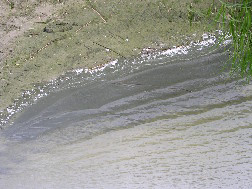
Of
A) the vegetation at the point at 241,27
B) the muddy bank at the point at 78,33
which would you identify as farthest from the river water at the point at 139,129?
the vegetation at the point at 241,27

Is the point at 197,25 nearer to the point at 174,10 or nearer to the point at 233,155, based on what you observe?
the point at 174,10

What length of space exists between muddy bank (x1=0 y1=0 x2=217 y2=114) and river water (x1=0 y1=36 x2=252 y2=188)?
5.3 inches

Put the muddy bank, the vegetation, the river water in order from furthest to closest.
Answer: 1. the muddy bank
2. the river water
3. the vegetation

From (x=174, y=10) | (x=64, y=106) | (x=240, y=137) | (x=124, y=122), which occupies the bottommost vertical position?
(x=240, y=137)

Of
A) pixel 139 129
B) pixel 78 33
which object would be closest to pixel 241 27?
pixel 139 129

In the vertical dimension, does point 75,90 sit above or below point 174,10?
below

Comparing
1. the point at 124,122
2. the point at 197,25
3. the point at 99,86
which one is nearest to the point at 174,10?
the point at 197,25

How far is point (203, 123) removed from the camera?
312 centimetres

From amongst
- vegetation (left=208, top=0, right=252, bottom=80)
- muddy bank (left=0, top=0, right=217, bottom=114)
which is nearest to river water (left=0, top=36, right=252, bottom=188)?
muddy bank (left=0, top=0, right=217, bottom=114)

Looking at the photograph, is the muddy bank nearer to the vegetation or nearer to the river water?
the river water

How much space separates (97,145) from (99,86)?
Answer: 0.59m

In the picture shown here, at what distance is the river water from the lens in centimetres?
283

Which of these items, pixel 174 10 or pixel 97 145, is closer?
pixel 97 145

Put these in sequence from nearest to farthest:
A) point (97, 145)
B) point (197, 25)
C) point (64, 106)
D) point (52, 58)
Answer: point (97, 145)
point (64, 106)
point (52, 58)
point (197, 25)
